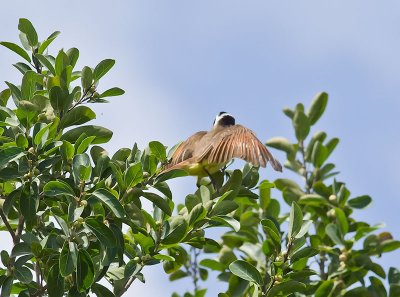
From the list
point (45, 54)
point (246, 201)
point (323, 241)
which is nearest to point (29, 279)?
point (45, 54)

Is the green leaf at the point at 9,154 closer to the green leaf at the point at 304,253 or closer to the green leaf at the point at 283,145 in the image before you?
the green leaf at the point at 304,253

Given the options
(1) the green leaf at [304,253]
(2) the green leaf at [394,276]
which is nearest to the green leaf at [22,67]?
(1) the green leaf at [304,253]

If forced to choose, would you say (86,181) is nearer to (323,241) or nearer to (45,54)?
(45,54)

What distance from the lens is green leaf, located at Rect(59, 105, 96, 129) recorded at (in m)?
4.32

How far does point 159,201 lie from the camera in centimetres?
410

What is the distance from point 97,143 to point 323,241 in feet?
8.35

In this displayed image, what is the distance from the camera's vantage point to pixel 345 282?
598 cm

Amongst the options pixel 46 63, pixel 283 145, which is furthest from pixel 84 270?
pixel 283 145

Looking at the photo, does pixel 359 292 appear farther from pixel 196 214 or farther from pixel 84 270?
pixel 84 270

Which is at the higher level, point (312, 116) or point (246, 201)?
point (312, 116)

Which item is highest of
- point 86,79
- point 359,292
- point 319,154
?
point 319,154

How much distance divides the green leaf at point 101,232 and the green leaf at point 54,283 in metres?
0.27

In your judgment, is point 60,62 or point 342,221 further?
point 342,221

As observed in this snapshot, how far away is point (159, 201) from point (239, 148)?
1462 millimetres
